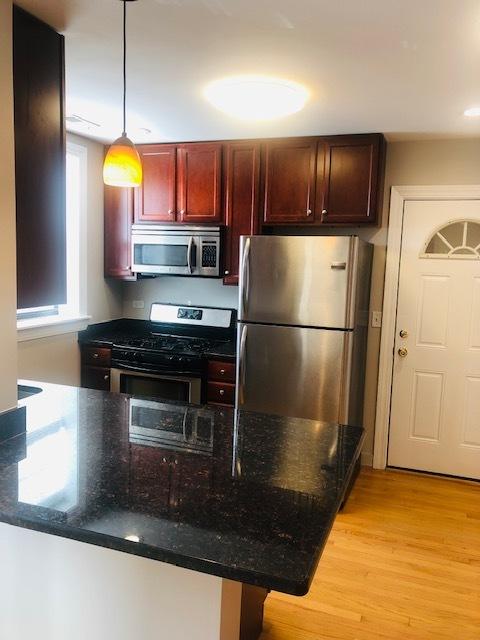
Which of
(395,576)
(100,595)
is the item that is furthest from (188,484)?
(395,576)

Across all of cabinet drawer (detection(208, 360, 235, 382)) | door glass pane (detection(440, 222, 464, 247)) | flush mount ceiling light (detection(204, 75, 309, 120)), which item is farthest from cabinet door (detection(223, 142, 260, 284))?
door glass pane (detection(440, 222, 464, 247))

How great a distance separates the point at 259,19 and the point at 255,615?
87.9 inches

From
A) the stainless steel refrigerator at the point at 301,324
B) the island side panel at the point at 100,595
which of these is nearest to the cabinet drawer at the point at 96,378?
the stainless steel refrigerator at the point at 301,324

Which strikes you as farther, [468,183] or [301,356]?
[468,183]

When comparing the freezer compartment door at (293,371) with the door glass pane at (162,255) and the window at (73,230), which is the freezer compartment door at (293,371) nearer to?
the door glass pane at (162,255)

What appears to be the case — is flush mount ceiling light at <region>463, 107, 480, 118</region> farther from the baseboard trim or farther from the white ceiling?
the baseboard trim

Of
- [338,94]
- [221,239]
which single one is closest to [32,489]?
[338,94]

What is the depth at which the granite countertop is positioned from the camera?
1.08 meters

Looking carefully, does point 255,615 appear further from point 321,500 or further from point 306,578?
point 306,578

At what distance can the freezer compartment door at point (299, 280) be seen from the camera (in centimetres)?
310

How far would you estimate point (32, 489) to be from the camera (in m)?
1.32

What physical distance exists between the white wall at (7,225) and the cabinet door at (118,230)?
2.40 metres

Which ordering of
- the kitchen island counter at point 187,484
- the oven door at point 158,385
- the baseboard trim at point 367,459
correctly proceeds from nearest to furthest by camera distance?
the kitchen island counter at point 187,484 < the oven door at point 158,385 < the baseboard trim at point 367,459

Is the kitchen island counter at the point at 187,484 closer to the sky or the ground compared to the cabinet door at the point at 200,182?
closer to the ground
